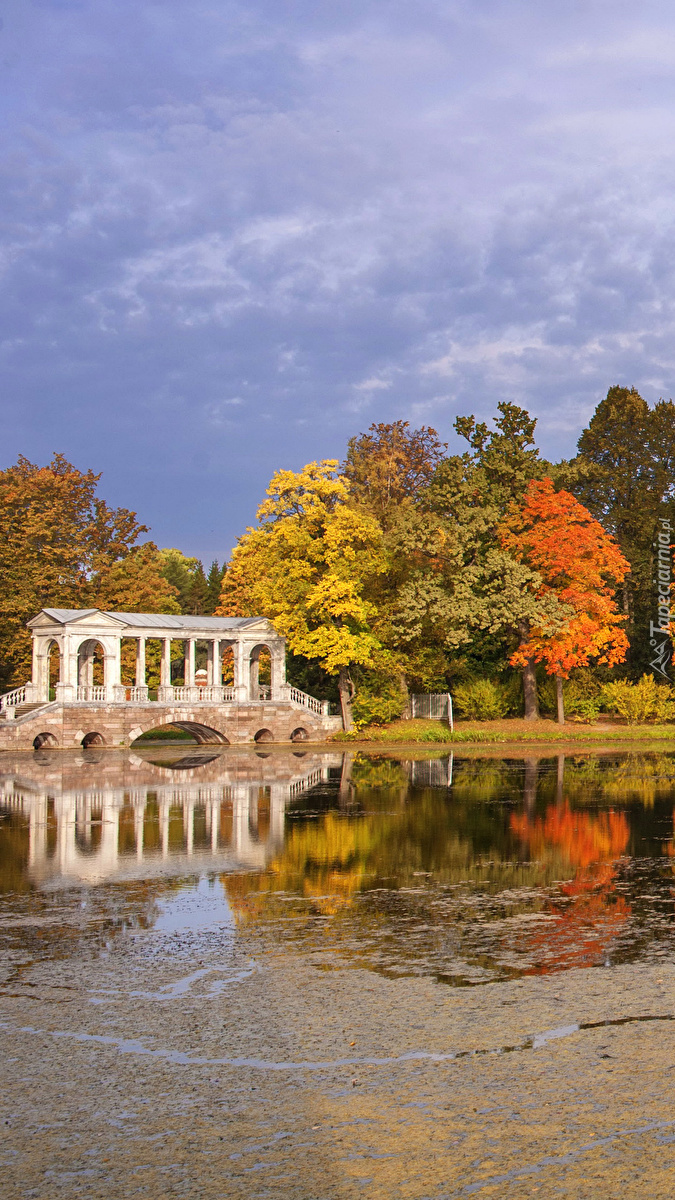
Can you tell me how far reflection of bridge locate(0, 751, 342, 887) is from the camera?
16.2 meters

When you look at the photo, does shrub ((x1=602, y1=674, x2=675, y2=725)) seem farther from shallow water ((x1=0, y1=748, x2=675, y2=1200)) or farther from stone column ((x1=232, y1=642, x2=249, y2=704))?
shallow water ((x1=0, y1=748, x2=675, y2=1200))

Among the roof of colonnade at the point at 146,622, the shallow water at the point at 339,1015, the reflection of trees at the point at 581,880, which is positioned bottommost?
the shallow water at the point at 339,1015

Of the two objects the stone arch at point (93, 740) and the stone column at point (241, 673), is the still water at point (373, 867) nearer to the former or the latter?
the stone arch at point (93, 740)

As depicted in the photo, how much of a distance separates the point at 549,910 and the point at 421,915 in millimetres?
1411

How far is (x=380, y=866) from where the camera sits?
15.5 metres

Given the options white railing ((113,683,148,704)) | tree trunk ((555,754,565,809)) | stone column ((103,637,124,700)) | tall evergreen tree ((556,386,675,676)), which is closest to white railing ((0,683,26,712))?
stone column ((103,637,124,700))

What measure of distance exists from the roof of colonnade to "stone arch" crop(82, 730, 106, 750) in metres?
5.07

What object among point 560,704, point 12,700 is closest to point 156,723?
point 12,700

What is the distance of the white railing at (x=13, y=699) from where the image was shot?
51094mm

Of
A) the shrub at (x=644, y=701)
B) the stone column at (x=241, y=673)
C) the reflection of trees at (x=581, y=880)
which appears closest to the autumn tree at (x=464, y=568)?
the shrub at (x=644, y=701)

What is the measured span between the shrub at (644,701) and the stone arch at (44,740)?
2610 cm

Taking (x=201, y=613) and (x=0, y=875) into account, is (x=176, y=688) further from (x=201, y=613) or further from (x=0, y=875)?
(x=201, y=613)

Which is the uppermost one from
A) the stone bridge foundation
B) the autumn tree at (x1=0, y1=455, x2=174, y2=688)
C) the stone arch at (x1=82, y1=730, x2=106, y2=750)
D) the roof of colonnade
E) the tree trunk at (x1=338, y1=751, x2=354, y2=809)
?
the autumn tree at (x1=0, y1=455, x2=174, y2=688)

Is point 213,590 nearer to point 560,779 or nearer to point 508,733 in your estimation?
point 508,733
